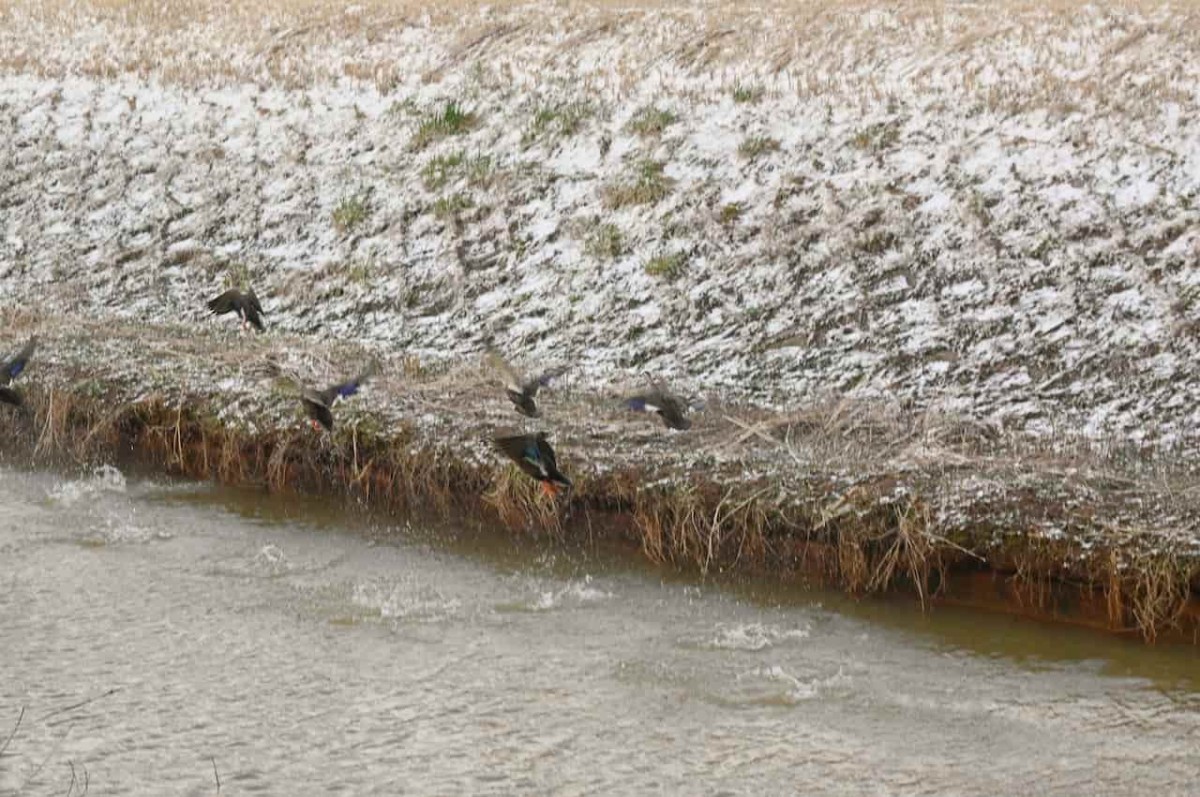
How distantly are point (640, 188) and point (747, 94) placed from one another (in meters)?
2.64

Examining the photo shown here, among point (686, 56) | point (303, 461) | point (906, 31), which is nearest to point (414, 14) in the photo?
point (686, 56)

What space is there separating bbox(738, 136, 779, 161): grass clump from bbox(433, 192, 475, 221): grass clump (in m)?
3.41

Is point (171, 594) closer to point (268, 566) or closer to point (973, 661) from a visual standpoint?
point (268, 566)

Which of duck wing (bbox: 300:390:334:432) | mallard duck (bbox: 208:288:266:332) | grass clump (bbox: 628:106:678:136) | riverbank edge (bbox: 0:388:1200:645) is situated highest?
grass clump (bbox: 628:106:678:136)

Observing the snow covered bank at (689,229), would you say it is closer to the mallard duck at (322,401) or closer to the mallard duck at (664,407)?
the mallard duck at (664,407)

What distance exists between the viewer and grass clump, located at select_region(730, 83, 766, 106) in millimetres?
20453

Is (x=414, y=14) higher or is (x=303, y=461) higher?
(x=414, y=14)

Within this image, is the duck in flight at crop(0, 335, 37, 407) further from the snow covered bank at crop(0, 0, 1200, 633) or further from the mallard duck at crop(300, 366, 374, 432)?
the mallard duck at crop(300, 366, 374, 432)

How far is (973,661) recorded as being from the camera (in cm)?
974

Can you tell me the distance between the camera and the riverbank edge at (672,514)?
10250 mm

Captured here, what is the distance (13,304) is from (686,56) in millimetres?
9674

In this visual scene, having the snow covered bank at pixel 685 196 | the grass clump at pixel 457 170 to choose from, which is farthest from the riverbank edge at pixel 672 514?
the grass clump at pixel 457 170

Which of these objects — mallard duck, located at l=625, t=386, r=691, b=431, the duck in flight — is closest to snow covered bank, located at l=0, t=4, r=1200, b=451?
mallard duck, located at l=625, t=386, r=691, b=431

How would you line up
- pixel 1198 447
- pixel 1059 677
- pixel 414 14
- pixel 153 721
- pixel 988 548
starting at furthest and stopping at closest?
pixel 414 14, pixel 1198 447, pixel 988 548, pixel 1059 677, pixel 153 721
